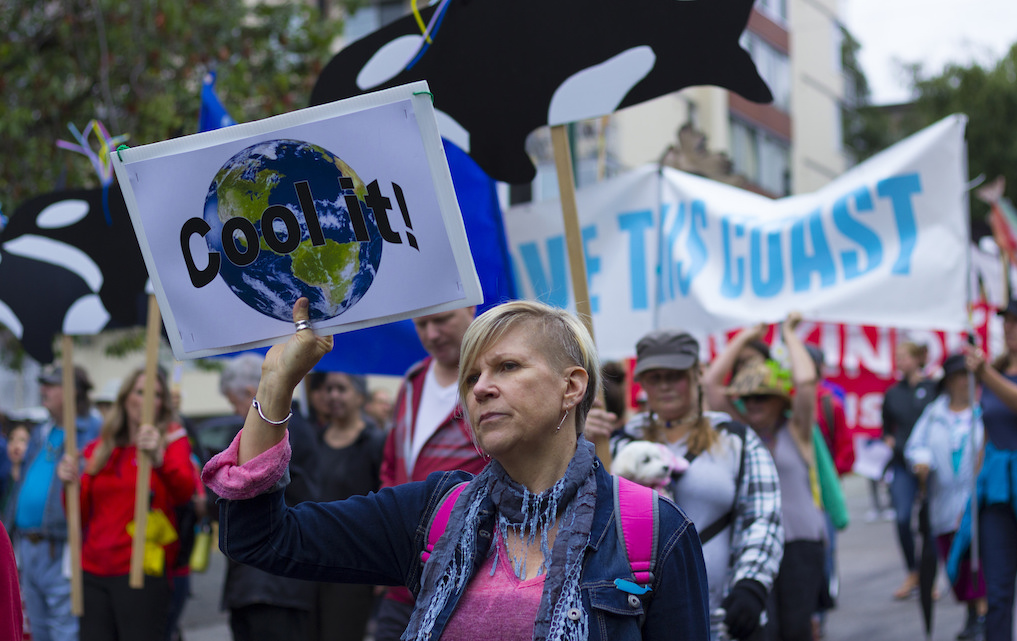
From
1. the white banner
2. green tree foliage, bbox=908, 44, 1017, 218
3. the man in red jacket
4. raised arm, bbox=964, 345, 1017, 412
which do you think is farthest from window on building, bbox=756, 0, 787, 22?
the man in red jacket

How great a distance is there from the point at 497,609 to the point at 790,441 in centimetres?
340

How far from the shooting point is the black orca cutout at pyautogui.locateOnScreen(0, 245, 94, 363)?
21.0ft

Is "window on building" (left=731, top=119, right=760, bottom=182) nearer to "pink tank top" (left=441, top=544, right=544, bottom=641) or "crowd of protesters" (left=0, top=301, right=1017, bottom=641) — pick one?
"crowd of protesters" (left=0, top=301, right=1017, bottom=641)

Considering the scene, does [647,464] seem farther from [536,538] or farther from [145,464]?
[145,464]

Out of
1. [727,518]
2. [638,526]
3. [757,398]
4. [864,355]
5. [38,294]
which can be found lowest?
[864,355]

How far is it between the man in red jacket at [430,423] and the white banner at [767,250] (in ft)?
4.63

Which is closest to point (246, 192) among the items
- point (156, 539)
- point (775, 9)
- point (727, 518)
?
point (727, 518)

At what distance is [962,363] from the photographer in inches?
316

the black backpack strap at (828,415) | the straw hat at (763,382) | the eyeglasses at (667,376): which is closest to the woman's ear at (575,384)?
the eyeglasses at (667,376)

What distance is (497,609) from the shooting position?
233 cm

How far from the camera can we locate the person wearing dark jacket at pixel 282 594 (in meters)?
5.42

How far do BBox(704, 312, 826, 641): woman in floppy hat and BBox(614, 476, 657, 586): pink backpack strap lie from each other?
104 inches

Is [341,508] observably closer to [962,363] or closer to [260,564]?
[260,564]

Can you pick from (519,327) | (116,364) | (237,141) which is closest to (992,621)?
(519,327)
